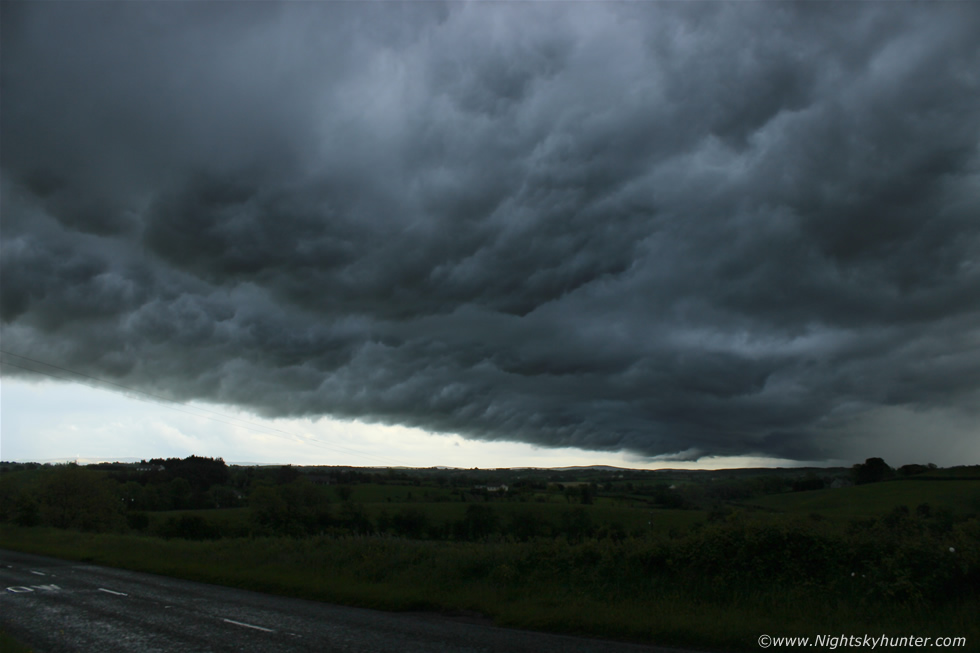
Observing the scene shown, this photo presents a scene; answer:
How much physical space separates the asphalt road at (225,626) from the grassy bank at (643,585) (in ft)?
3.68

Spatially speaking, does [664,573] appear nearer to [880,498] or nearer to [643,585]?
[643,585]

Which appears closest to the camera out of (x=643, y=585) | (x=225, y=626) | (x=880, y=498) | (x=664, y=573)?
(x=225, y=626)

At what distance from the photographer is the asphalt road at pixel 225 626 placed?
1299cm

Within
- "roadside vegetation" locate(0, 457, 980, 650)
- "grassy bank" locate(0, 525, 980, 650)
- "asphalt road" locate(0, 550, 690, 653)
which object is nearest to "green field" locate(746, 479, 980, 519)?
"roadside vegetation" locate(0, 457, 980, 650)

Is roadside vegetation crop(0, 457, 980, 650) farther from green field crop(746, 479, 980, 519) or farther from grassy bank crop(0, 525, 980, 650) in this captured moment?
green field crop(746, 479, 980, 519)

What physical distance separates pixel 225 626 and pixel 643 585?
11.4m

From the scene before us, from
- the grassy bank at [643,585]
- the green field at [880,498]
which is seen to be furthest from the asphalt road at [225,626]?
the green field at [880,498]

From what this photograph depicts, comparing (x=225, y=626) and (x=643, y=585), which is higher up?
(x=643, y=585)

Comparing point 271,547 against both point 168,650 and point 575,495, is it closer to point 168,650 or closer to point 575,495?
point 168,650

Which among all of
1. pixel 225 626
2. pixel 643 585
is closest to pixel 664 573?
pixel 643 585

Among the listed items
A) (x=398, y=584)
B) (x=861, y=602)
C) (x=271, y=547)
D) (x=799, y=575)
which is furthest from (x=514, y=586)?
(x=271, y=547)

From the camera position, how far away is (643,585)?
17234mm

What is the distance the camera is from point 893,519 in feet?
57.1

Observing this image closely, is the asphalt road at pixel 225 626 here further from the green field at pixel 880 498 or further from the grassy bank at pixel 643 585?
the green field at pixel 880 498
